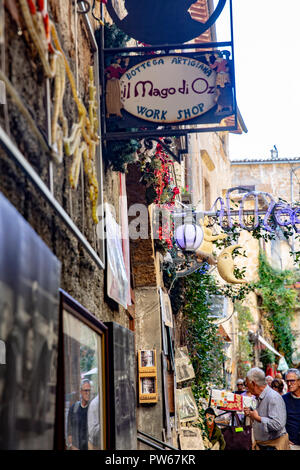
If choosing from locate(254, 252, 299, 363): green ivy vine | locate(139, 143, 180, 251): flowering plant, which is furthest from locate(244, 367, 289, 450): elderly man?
locate(254, 252, 299, 363): green ivy vine

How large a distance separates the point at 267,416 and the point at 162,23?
389 cm

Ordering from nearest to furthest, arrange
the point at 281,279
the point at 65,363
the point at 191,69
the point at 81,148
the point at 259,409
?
the point at 65,363 → the point at 81,148 → the point at 191,69 → the point at 259,409 → the point at 281,279

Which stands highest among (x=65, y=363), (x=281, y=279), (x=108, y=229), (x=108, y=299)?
(x=281, y=279)

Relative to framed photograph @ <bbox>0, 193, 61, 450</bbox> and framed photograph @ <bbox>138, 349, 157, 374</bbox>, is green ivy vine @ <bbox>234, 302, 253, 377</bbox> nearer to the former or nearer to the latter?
framed photograph @ <bbox>138, 349, 157, 374</bbox>

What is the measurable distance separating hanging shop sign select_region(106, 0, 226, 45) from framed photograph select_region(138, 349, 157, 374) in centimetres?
517

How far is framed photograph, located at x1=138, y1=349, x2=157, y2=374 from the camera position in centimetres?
967

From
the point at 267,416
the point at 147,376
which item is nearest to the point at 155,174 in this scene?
the point at 147,376

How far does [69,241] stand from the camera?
4098mm

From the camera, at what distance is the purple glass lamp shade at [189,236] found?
35.7 ft

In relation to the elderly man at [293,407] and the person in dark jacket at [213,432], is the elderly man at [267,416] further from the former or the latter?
the person in dark jacket at [213,432]

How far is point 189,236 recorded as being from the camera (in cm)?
1087

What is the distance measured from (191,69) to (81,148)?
1.38 metres

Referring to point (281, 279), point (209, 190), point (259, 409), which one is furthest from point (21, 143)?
point (281, 279)
